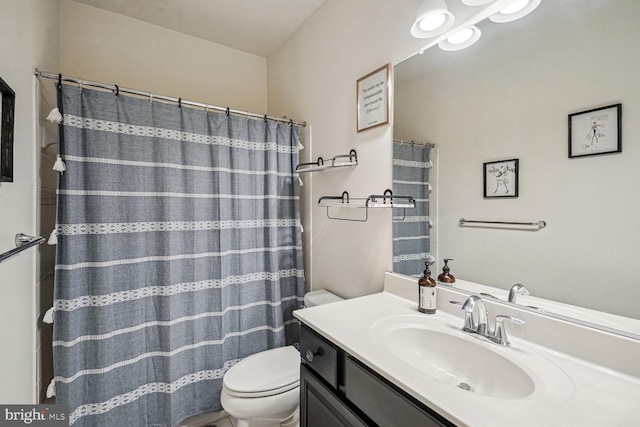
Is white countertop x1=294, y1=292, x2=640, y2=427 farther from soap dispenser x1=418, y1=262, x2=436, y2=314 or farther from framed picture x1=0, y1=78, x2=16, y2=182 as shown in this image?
framed picture x1=0, y1=78, x2=16, y2=182

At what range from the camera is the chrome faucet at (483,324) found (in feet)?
2.90

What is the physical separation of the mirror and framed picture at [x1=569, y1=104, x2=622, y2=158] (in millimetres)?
14

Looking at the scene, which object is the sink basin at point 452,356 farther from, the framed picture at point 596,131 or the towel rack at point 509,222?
the framed picture at point 596,131

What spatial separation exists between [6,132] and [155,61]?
5.07 feet

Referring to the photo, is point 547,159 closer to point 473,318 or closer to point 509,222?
A: point 509,222

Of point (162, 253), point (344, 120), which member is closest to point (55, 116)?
point (162, 253)

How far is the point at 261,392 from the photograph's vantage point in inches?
50.6

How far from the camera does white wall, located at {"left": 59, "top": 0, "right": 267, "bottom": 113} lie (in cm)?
181

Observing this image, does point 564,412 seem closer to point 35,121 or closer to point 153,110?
point 153,110

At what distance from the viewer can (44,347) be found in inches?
53.9

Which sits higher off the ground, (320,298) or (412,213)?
(412,213)

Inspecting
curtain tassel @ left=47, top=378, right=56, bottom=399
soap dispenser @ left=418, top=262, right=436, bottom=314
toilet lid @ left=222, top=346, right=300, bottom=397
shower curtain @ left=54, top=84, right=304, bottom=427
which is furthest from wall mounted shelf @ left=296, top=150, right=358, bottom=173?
curtain tassel @ left=47, top=378, right=56, bottom=399

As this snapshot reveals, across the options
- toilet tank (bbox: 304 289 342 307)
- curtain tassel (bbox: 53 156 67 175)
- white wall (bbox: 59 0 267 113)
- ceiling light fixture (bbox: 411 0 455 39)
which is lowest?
toilet tank (bbox: 304 289 342 307)

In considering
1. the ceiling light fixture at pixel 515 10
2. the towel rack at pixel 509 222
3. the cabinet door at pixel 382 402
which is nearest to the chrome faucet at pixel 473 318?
the towel rack at pixel 509 222
